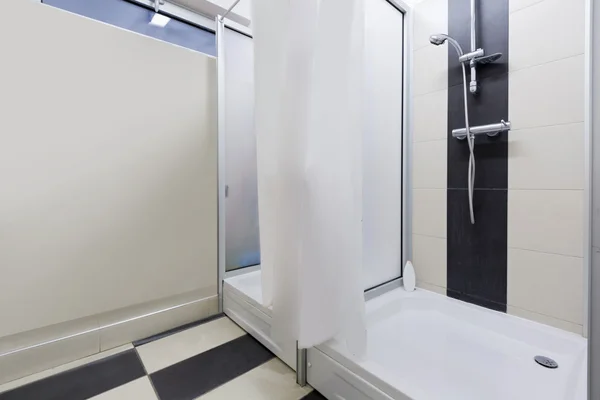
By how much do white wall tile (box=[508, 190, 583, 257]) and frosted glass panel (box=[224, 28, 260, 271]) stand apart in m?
1.29

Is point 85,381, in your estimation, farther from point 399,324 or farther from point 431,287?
point 431,287

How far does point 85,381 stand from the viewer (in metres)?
0.93

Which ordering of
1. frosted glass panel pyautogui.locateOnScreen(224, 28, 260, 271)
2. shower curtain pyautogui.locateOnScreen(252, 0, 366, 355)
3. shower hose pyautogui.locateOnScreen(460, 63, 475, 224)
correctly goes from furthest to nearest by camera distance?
frosted glass panel pyautogui.locateOnScreen(224, 28, 260, 271)
shower hose pyautogui.locateOnScreen(460, 63, 475, 224)
shower curtain pyautogui.locateOnScreen(252, 0, 366, 355)

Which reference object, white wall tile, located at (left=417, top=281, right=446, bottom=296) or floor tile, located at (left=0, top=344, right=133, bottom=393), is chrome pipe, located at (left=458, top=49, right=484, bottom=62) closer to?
white wall tile, located at (left=417, top=281, right=446, bottom=296)

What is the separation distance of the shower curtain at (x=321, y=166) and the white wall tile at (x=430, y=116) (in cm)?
74

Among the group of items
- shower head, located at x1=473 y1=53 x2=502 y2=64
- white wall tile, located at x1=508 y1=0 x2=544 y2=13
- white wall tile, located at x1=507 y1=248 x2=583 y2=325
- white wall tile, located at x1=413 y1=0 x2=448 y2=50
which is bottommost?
white wall tile, located at x1=507 y1=248 x2=583 y2=325

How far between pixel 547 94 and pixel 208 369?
5.63ft

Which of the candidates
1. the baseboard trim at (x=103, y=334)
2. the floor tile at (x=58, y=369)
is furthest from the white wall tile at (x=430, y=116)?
the floor tile at (x=58, y=369)

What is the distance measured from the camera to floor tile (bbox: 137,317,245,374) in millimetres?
1047

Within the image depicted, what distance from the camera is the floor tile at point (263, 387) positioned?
2.86ft

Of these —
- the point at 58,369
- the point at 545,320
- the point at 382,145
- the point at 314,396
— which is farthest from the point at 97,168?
the point at 545,320

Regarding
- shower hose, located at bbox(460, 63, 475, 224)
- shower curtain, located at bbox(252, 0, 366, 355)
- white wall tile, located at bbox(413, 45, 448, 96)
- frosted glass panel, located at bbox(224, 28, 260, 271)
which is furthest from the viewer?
frosted glass panel, located at bbox(224, 28, 260, 271)

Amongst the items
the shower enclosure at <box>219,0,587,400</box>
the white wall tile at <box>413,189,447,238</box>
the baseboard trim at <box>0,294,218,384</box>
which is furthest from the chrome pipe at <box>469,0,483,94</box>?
the baseboard trim at <box>0,294,218,384</box>

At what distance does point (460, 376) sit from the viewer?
95 cm
